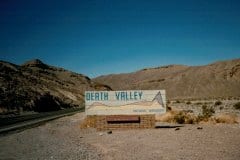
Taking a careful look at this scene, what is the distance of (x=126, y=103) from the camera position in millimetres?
25406

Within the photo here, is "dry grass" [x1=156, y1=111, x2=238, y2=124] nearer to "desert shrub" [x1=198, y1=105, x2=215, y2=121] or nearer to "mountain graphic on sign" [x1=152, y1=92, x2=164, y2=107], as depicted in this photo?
"desert shrub" [x1=198, y1=105, x2=215, y2=121]

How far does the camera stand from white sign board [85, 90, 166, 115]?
25219 millimetres

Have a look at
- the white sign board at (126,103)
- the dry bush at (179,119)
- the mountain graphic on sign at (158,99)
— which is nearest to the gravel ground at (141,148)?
the white sign board at (126,103)

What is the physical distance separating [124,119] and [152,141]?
690 centimetres

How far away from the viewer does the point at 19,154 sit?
1442 centimetres

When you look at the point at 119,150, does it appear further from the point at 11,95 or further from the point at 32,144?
the point at 11,95

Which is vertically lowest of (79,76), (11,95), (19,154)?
(19,154)

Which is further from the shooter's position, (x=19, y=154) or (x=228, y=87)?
(x=228, y=87)

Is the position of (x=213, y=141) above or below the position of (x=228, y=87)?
below

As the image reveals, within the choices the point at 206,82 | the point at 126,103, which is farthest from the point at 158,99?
the point at 206,82

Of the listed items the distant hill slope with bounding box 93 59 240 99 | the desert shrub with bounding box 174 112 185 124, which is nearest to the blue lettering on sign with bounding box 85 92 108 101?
the desert shrub with bounding box 174 112 185 124

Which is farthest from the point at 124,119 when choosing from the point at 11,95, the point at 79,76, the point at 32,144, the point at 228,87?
the point at 79,76

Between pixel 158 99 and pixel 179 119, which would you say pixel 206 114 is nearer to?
pixel 179 119

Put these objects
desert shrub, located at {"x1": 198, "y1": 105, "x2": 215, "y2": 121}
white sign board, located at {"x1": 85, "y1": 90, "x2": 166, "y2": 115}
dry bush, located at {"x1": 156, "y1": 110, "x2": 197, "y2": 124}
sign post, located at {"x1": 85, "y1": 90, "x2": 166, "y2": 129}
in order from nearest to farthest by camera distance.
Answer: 1. sign post, located at {"x1": 85, "y1": 90, "x2": 166, "y2": 129}
2. white sign board, located at {"x1": 85, "y1": 90, "x2": 166, "y2": 115}
3. dry bush, located at {"x1": 156, "y1": 110, "x2": 197, "y2": 124}
4. desert shrub, located at {"x1": 198, "y1": 105, "x2": 215, "y2": 121}
